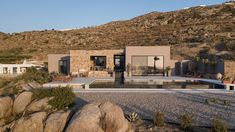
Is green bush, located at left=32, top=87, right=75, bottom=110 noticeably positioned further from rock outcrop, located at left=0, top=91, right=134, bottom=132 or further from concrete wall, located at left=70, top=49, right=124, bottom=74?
concrete wall, located at left=70, top=49, right=124, bottom=74

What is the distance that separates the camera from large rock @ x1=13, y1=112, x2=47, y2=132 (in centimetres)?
890

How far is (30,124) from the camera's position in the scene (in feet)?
29.4

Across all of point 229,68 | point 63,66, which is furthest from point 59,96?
point 63,66

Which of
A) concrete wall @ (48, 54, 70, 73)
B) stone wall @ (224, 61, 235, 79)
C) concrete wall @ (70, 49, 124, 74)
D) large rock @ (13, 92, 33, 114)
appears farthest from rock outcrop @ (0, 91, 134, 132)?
concrete wall @ (48, 54, 70, 73)

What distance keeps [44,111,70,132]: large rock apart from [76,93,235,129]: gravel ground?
1707 millimetres

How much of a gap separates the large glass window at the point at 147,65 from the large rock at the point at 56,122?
18.2 metres

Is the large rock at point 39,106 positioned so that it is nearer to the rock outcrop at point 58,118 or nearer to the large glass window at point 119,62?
the rock outcrop at point 58,118

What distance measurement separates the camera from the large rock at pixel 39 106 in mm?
9742

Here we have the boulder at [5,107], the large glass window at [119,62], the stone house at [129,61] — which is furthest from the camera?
the large glass window at [119,62]

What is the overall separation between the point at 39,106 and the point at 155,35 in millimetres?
45925

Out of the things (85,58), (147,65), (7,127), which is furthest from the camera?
(85,58)

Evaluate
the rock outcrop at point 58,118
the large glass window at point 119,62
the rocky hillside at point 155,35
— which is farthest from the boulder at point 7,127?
the rocky hillside at point 155,35

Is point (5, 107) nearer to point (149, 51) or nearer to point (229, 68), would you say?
point (229, 68)

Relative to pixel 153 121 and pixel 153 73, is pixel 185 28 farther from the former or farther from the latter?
pixel 153 121
